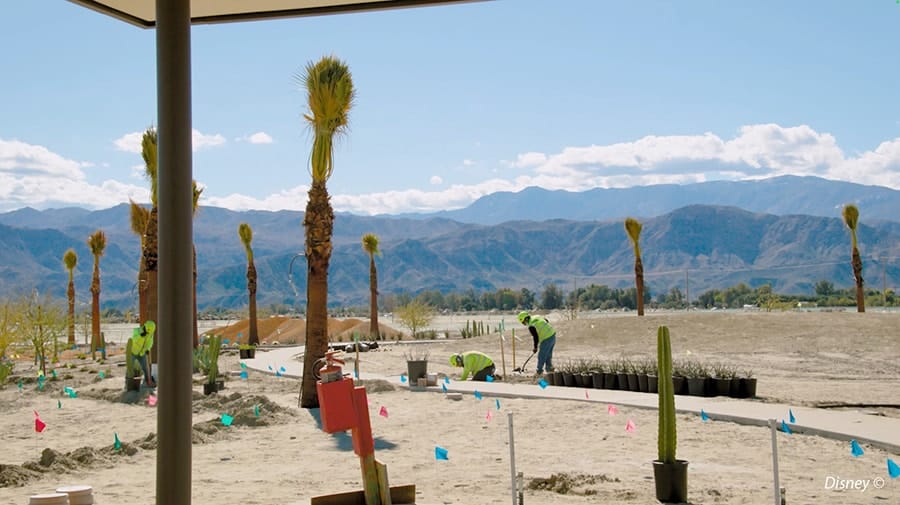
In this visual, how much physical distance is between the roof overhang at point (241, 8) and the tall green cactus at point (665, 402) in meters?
3.34

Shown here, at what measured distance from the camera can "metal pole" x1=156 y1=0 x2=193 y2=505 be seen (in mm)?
4492

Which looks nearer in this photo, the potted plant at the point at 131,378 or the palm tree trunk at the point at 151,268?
the potted plant at the point at 131,378

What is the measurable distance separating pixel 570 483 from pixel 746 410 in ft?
17.4

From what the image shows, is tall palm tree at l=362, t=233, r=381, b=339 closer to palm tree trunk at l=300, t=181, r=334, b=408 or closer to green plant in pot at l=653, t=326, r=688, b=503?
palm tree trunk at l=300, t=181, r=334, b=408

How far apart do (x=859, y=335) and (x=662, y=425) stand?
72.0 feet

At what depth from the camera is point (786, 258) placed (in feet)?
582

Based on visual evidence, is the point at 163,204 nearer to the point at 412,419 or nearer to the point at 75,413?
the point at 412,419

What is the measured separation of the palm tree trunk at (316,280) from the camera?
15000 mm

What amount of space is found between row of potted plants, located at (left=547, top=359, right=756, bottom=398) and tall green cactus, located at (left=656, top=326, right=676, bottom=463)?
7.90 metres

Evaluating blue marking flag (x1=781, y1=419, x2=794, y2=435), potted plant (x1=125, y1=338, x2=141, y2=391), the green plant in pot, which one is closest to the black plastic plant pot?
the green plant in pot

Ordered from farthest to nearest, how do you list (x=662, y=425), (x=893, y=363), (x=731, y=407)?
(x=893, y=363), (x=731, y=407), (x=662, y=425)

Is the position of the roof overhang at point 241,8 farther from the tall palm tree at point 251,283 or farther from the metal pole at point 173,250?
the tall palm tree at point 251,283

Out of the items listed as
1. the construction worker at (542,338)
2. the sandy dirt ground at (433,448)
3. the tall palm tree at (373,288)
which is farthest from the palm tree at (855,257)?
the construction worker at (542,338)

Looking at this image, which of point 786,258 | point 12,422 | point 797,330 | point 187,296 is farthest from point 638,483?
point 786,258
